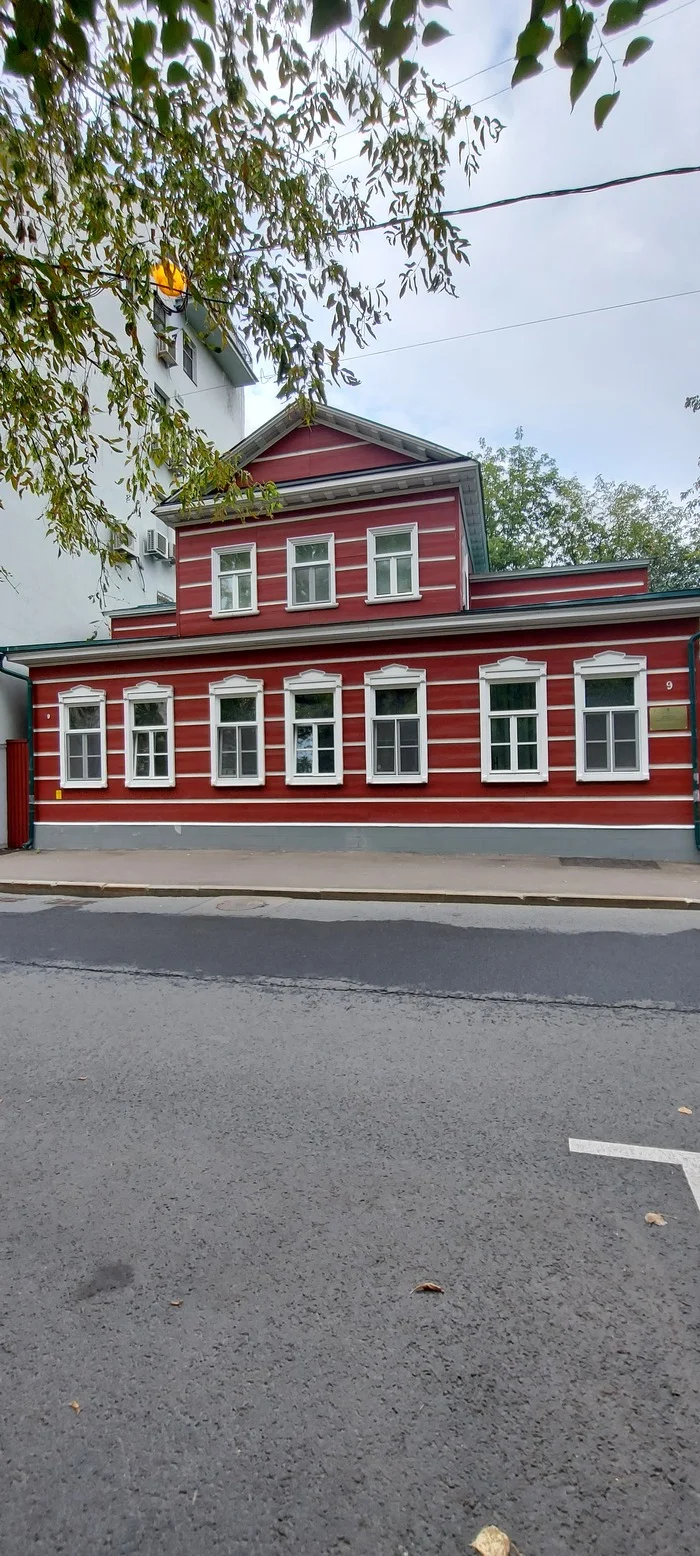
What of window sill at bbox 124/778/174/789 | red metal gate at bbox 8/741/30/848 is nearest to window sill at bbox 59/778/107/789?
window sill at bbox 124/778/174/789

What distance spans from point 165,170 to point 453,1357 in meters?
6.37

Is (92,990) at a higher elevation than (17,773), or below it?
below

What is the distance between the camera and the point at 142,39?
9.71 feet

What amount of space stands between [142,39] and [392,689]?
11809mm

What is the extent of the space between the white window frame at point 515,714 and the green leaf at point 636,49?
1141 cm

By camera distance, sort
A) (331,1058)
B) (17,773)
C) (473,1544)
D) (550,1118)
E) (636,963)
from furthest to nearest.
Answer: (17,773) < (636,963) < (331,1058) < (550,1118) < (473,1544)

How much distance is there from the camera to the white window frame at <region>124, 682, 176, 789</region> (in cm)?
1608

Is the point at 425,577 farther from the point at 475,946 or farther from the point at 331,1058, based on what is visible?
the point at 331,1058

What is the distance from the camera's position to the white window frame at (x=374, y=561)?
1498 centimetres

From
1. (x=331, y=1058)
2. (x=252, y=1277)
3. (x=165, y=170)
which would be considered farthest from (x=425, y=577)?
(x=252, y=1277)

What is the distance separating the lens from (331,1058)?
4.38 m

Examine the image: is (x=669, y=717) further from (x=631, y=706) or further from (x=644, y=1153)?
(x=644, y=1153)

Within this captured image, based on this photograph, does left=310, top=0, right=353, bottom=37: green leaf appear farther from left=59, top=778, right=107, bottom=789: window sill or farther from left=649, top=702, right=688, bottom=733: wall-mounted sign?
left=59, top=778, right=107, bottom=789: window sill

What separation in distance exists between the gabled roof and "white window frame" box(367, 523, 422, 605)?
137 centimetres
